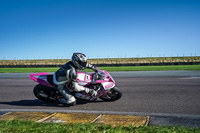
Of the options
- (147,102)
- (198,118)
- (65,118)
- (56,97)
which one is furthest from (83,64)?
(198,118)

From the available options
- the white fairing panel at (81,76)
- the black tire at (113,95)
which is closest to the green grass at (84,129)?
the white fairing panel at (81,76)

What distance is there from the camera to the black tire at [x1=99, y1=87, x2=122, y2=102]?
687 centimetres

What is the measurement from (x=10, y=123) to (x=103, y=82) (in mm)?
2971

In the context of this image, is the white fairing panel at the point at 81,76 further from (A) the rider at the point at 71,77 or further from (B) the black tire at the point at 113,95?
(B) the black tire at the point at 113,95

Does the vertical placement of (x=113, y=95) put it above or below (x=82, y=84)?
below

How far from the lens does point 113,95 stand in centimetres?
700

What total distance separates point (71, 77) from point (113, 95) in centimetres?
167

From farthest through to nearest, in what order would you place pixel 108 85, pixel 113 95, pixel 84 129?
pixel 113 95 → pixel 108 85 → pixel 84 129

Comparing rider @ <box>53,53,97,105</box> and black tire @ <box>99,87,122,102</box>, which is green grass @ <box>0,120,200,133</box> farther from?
black tire @ <box>99,87,122,102</box>

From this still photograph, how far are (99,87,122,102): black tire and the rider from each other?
2.26 feet

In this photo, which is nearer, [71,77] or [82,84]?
[71,77]

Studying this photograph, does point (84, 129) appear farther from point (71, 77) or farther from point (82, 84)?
point (82, 84)

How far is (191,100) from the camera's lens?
689cm

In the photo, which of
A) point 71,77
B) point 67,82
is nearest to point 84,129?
point 71,77
